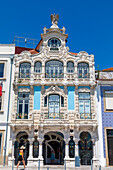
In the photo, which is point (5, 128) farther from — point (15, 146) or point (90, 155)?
point (90, 155)

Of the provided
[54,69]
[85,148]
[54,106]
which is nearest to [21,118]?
[54,106]

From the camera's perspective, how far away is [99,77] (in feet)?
77.5

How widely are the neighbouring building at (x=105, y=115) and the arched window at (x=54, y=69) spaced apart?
418cm

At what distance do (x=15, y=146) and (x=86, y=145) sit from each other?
7.10m

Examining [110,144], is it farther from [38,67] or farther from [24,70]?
[24,70]

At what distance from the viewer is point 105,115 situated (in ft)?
72.3

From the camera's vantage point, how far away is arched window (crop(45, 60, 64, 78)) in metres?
23.7

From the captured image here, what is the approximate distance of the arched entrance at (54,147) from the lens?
22469mm

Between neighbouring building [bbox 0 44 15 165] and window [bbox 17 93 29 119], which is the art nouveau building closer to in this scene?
window [bbox 17 93 29 119]

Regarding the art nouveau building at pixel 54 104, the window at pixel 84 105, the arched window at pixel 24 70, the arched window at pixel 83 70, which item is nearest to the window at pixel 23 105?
the art nouveau building at pixel 54 104

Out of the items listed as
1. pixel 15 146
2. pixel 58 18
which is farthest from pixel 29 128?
pixel 58 18

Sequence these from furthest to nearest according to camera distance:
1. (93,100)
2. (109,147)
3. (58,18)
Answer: (58,18) < (93,100) < (109,147)

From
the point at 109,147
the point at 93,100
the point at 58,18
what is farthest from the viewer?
the point at 58,18

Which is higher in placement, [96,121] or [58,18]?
[58,18]
